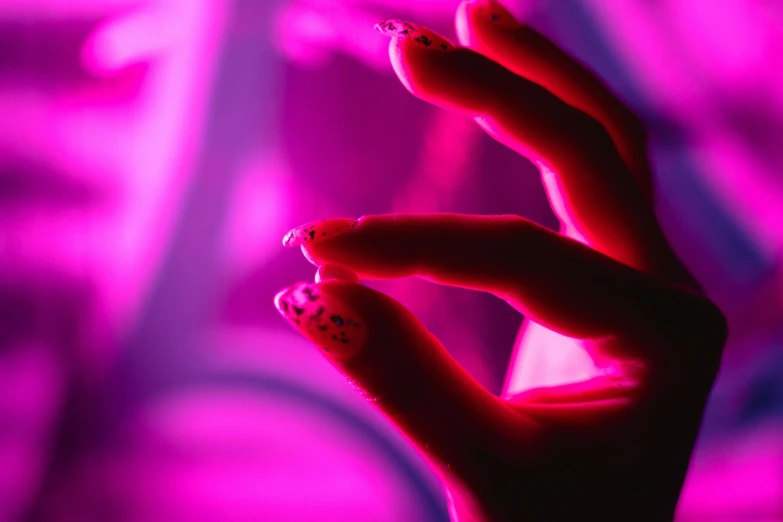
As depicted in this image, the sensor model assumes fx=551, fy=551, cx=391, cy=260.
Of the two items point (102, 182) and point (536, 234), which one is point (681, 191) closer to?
point (536, 234)

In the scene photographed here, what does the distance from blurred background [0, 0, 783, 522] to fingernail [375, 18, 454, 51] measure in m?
0.27

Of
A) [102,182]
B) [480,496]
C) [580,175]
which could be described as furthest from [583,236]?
[102,182]

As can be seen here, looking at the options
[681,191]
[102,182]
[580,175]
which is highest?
[681,191]

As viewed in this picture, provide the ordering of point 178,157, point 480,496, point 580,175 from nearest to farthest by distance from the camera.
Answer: point 480,496 < point 580,175 < point 178,157

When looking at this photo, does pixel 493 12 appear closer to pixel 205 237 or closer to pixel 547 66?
pixel 547 66

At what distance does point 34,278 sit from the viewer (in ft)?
2.39

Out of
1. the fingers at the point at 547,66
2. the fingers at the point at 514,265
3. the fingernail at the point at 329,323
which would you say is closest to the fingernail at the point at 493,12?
the fingers at the point at 547,66

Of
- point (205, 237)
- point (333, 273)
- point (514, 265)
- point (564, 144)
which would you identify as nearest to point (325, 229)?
point (333, 273)

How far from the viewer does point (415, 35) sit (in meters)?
0.47

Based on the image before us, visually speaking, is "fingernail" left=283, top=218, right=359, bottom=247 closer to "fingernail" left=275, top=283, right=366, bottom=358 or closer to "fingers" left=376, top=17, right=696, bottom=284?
"fingernail" left=275, top=283, right=366, bottom=358

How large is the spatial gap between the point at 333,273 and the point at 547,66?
350mm

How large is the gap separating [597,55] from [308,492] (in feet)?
2.41

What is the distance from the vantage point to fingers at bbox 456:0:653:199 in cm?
56

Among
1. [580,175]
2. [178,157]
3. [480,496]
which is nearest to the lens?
[480,496]
